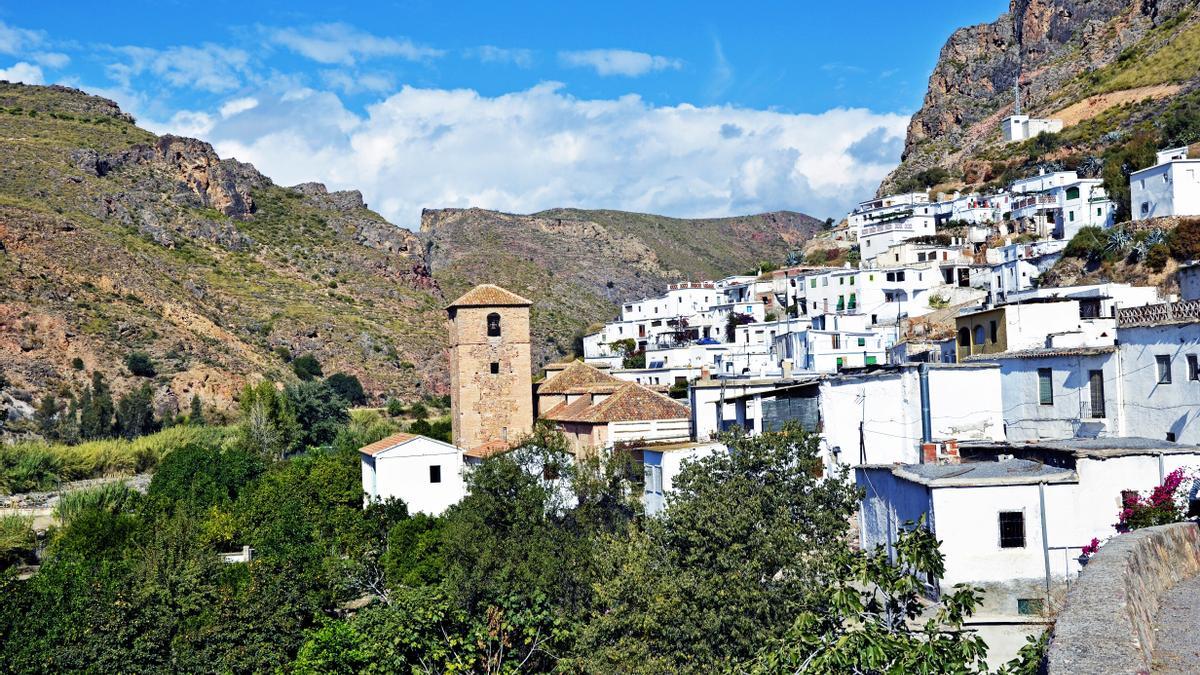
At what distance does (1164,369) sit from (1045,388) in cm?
253

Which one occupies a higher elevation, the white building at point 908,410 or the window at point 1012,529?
the white building at point 908,410

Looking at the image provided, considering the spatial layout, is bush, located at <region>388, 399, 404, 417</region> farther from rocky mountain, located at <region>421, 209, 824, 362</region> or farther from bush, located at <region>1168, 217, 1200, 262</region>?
bush, located at <region>1168, 217, 1200, 262</region>

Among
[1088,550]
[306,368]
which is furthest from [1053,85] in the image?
[1088,550]

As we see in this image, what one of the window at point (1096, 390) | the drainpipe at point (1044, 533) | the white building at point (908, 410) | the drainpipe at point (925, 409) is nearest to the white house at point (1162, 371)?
the window at point (1096, 390)

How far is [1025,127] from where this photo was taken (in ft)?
289

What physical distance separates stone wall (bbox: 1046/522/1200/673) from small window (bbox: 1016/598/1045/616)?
5.99 m

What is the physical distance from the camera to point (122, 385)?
59.9 metres

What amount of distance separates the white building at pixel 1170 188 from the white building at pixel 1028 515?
3655cm

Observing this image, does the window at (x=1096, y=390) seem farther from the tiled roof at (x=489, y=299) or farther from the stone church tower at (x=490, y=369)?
the tiled roof at (x=489, y=299)

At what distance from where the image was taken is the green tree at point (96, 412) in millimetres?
54938

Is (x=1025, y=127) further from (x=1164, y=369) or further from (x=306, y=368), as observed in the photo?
(x=1164, y=369)

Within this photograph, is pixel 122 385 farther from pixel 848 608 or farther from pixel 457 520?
pixel 848 608

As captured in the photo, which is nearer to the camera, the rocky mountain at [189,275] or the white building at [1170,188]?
the white building at [1170,188]

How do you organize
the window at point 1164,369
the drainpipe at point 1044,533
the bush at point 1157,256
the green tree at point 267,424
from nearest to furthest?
the drainpipe at point 1044,533 → the window at point 1164,369 → the bush at point 1157,256 → the green tree at point 267,424
